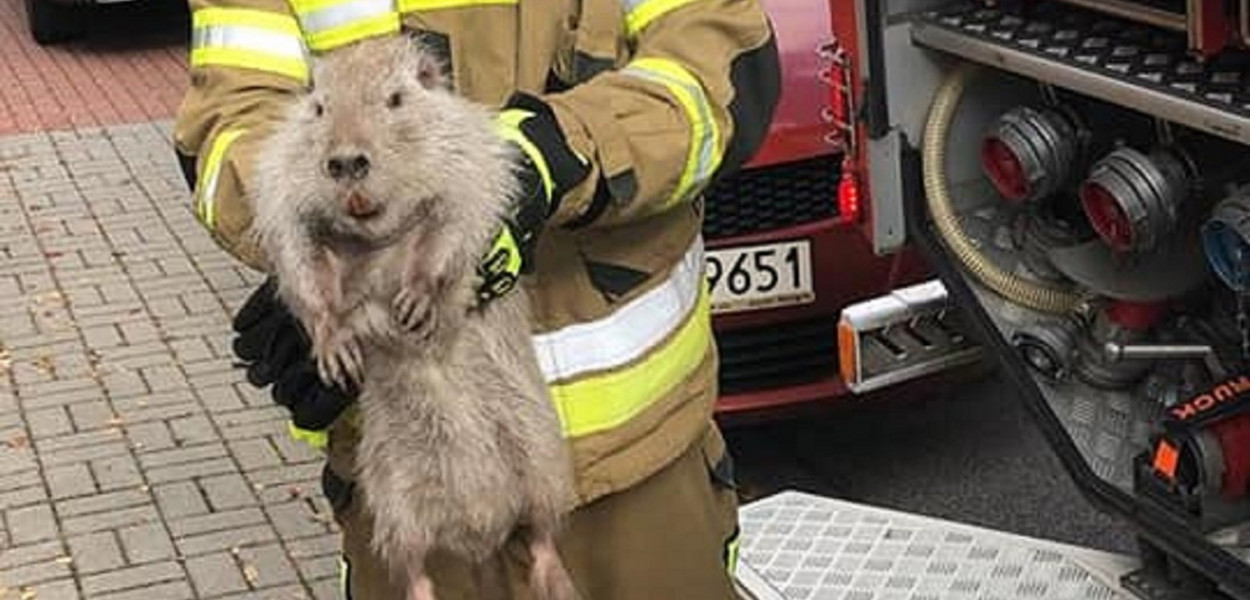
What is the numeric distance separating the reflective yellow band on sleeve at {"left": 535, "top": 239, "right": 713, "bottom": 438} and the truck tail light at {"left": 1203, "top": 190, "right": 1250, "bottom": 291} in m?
1.16

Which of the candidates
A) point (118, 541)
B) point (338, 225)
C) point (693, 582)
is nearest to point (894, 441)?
point (118, 541)

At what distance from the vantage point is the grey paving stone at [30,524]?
578cm

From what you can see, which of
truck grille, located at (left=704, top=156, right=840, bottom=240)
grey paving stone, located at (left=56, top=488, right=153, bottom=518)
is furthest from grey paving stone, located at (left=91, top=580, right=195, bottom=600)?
truck grille, located at (left=704, top=156, right=840, bottom=240)

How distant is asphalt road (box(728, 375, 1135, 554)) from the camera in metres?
5.51

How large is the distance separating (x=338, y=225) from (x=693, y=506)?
849 mm

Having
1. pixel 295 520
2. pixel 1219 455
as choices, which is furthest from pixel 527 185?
pixel 295 520

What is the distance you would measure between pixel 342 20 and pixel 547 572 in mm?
774

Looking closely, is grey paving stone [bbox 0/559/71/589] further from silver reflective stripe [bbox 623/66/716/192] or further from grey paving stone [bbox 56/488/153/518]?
silver reflective stripe [bbox 623/66/716/192]

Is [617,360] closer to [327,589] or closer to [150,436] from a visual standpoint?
[327,589]

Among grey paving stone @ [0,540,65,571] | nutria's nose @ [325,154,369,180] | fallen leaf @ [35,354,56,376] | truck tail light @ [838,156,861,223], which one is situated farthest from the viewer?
fallen leaf @ [35,354,56,376]

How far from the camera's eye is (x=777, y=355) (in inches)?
211

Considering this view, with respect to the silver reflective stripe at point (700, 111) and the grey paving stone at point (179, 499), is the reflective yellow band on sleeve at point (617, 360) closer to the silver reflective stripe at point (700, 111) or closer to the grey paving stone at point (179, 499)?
the silver reflective stripe at point (700, 111)

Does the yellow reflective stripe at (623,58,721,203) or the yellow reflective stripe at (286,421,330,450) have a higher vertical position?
the yellow reflective stripe at (623,58,721,203)

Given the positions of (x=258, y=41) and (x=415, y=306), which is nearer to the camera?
(x=415, y=306)
